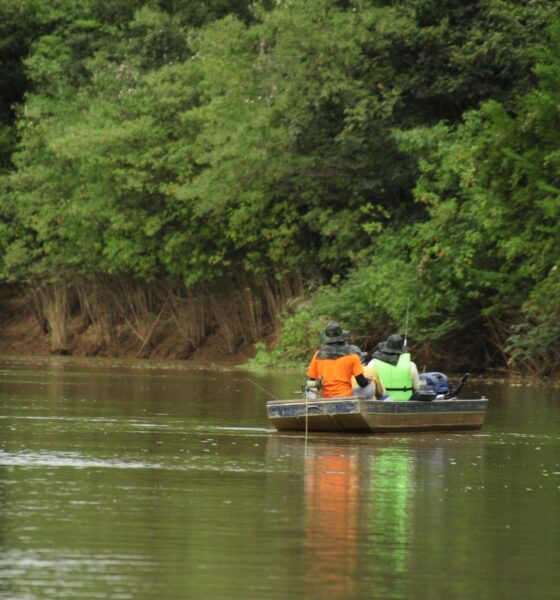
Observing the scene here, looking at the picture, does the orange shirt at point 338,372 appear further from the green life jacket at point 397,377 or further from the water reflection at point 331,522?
the water reflection at point 331,522

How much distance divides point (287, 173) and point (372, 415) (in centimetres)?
2542

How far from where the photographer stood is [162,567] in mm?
12648

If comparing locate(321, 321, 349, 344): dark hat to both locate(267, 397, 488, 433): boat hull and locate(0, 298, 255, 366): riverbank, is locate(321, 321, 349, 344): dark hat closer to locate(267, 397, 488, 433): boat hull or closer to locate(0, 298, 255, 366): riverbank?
locate(267, 397, 488, 433): boat hull

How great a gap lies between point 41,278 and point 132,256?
766 centimetres

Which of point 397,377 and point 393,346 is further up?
point 393,346

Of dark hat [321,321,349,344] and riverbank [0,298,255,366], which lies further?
riverbank [0,298,255,366]

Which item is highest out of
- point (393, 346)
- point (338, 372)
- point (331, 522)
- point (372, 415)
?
point (393, 346)

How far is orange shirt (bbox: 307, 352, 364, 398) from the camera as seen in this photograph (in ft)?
82.7

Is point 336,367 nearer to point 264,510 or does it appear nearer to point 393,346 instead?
point 393,346

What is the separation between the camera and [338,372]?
82.9 ft

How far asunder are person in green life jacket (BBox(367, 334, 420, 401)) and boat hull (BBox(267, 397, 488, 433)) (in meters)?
0.53

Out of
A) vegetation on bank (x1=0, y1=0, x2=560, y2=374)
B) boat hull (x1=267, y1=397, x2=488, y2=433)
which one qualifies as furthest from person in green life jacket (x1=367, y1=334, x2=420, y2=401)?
vegetation on bank (x1=0, y1=0, x2=560, y2=374)

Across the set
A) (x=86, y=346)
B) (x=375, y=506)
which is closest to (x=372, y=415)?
(x=375, y=506)

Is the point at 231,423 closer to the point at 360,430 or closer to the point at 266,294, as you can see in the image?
the point at 360,430
